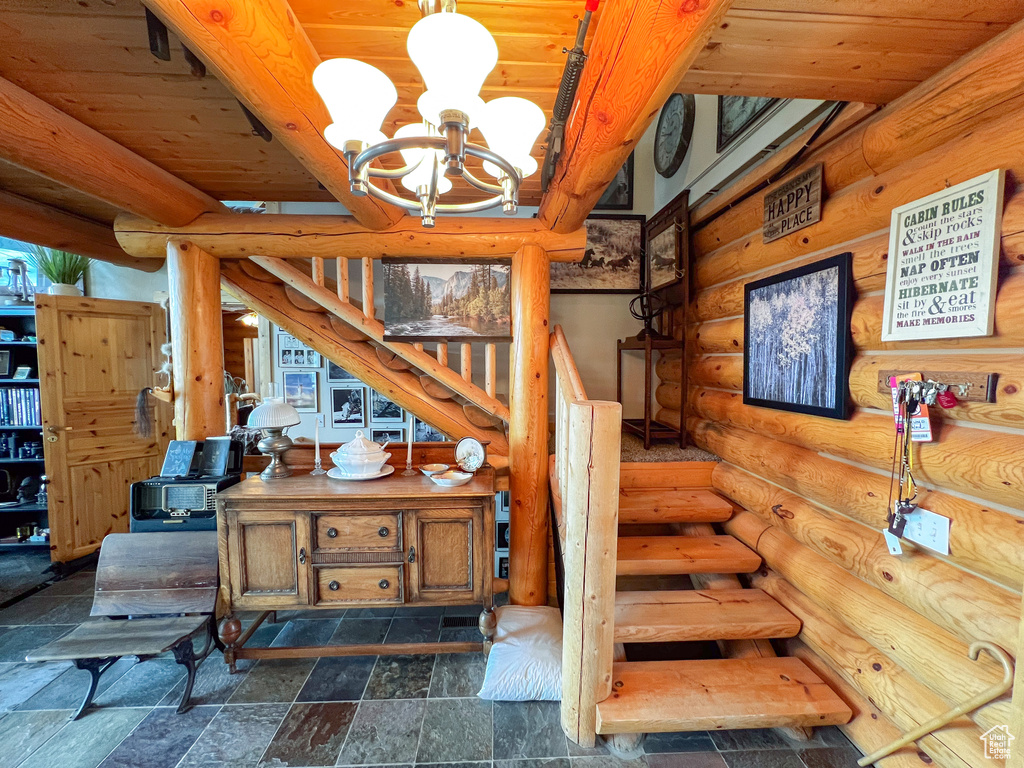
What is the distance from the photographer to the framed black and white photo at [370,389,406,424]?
3898 millimetres

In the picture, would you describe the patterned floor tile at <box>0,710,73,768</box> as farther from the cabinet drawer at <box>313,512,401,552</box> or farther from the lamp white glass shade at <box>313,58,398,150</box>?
the lamp white glass shade at <box>313,58,398,150</box>

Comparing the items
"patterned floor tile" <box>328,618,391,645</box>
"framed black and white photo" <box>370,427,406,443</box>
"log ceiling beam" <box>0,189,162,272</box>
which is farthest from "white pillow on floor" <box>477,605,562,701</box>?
"log ceiling beam" <box>0,189,162,272</box>

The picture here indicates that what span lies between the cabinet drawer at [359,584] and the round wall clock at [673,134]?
3.79 metres

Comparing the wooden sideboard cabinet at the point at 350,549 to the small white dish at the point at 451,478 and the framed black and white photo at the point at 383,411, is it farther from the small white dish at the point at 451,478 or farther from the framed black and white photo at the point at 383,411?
the framed black and white photo at the point at 383,411

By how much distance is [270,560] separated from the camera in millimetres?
2135

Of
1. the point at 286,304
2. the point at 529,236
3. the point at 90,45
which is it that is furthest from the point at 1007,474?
the point at 286,304

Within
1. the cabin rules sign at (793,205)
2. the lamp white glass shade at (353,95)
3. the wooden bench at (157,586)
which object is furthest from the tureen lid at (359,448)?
the cabin rules sign at (793,205)

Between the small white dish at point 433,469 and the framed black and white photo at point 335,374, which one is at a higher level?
the framed black and white photo at point 335,374

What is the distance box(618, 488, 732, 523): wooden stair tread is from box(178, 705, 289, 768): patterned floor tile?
6.80 feet

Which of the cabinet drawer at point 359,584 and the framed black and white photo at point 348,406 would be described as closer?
the cabinet drawer at point 359,584

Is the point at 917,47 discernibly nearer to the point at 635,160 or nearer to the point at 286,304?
the point at 635,160

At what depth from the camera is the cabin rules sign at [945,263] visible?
4.04 feet

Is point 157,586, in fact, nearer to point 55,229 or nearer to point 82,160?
point 82,160

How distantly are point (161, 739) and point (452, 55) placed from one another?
2.90 meters
